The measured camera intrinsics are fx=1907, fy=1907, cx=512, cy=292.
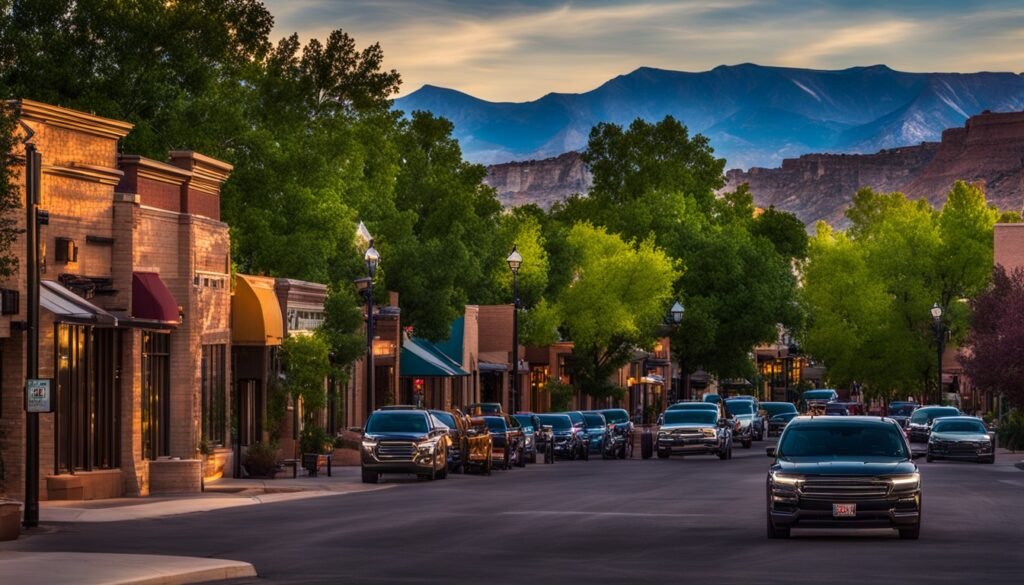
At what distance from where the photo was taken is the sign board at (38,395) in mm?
28906

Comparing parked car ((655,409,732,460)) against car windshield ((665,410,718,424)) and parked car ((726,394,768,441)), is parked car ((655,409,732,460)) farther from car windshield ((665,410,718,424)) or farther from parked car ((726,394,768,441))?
parked car ((726,394,768,441))

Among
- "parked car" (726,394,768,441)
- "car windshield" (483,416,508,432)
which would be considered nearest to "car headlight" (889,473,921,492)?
"car windshield" (483,416,508,432)

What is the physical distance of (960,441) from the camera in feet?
209

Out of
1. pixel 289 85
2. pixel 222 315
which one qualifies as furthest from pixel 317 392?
pixel 289 85

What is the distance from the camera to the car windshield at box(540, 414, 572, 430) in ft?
220

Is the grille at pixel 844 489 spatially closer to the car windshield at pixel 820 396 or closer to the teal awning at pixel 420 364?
the teal awning at pixel 420 364

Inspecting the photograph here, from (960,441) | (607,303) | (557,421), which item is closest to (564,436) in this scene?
(557,421)

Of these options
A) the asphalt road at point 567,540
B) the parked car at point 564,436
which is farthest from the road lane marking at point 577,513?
the parked car at point 564,436

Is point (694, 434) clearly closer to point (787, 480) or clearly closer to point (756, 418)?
point (756, 418)

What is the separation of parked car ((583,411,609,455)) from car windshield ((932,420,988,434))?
12.0 meters

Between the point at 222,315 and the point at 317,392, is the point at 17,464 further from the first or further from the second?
the point at 317,392

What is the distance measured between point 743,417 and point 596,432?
14.1 meters

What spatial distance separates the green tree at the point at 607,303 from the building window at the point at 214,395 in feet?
152

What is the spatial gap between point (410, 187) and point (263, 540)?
175 ft
